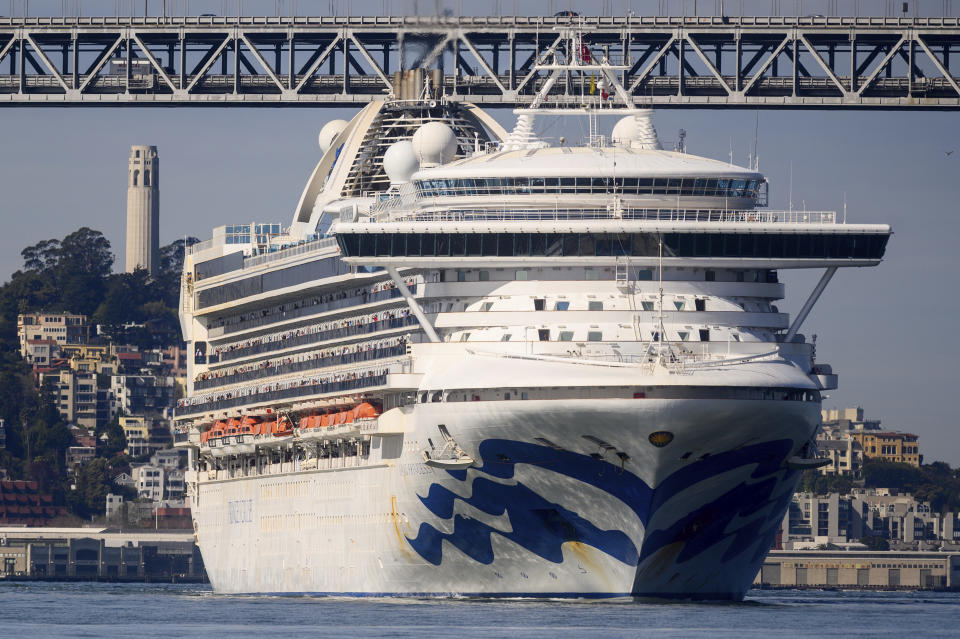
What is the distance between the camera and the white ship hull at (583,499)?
65.1 metres

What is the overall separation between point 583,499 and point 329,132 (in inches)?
1196

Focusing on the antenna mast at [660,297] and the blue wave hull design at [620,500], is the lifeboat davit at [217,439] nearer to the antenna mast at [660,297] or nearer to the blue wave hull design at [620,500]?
the blue wave hull design at [620,500]

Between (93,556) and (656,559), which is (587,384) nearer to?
(656,559)


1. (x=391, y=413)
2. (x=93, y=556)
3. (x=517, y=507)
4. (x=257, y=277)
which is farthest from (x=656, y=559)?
(x=93, y=556)

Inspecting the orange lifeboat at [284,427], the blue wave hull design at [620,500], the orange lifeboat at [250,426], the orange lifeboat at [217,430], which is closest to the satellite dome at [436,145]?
the orange lifeboat at [284,427]

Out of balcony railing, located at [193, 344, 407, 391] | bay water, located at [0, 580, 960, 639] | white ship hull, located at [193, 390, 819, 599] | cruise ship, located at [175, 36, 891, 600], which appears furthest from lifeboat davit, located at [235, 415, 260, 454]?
white ship hull, located at [193, 390, 819, 599]

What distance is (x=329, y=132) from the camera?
93438 millimetres

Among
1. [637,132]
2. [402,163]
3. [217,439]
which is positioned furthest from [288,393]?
[637,132]

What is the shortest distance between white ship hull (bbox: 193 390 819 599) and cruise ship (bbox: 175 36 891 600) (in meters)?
0.07

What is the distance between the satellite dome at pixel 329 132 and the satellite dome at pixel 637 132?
19613 millimetres

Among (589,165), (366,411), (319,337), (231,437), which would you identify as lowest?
(231,437)

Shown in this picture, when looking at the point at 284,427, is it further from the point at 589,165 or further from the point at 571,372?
the point at 571,372

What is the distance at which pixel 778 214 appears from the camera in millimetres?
69438

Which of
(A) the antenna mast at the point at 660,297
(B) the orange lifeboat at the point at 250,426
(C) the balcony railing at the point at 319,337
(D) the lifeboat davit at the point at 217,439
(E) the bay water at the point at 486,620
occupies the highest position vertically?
(A) the antenna mast at the point at 660,297
